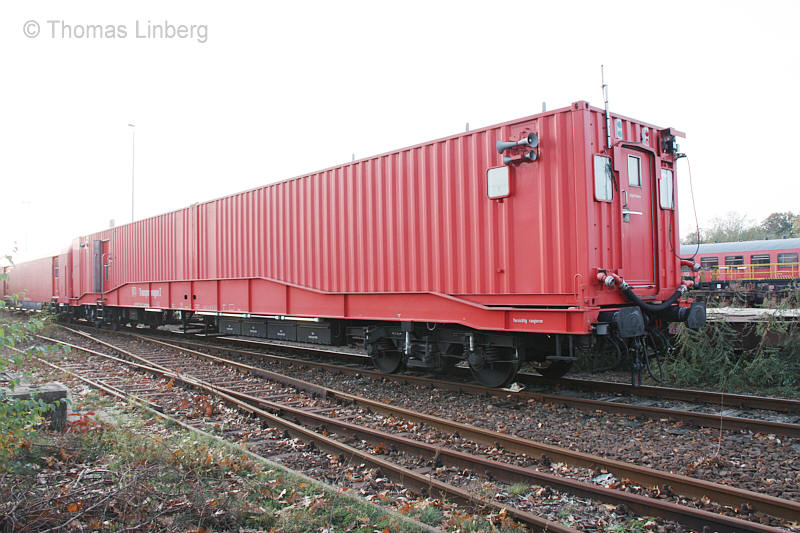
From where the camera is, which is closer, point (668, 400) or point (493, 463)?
point (493, 463)

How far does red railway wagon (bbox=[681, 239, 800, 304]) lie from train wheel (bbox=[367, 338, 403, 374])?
17683mm

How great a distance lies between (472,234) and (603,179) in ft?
6.05

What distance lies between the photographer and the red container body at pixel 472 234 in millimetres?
6531

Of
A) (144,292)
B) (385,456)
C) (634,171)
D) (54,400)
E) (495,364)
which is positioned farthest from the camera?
(144,292)

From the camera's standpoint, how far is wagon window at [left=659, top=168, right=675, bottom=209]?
305 inches

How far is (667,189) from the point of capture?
783 cm

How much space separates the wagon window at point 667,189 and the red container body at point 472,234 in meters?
0.15

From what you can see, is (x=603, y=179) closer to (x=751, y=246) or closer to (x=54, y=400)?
(x=54, y=400)

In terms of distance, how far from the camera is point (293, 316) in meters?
10.7

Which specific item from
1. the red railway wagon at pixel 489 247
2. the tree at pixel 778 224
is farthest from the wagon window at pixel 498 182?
the tree at pixel 778 224

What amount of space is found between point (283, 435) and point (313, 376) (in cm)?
361

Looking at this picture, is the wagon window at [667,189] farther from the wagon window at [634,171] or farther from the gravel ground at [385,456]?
the gravel ground at [385,456]

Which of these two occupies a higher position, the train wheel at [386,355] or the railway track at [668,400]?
the train wheel at [386,355]

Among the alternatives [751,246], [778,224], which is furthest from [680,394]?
[778,224]
